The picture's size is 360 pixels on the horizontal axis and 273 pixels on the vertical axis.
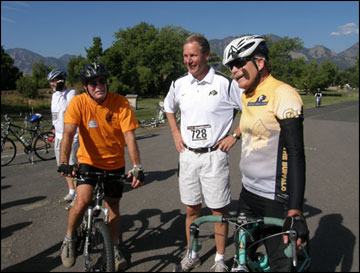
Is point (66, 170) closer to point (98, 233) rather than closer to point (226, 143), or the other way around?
point (98, 233)

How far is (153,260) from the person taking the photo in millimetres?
3502

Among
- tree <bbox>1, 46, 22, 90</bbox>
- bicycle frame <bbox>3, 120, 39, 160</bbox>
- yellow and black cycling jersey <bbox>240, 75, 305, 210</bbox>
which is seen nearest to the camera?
yellow and black cycling jersey <bbox>240, 75, 305, 210</bbox>

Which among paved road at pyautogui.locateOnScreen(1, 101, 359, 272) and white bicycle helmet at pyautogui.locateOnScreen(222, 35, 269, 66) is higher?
white bicycle helmet at pyautogui.locateOnScreen(222, 35, 269, 66)

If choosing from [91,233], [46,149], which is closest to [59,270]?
[91,233]

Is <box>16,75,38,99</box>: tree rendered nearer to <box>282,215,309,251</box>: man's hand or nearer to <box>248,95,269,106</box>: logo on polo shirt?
<box>248,95,269,106</box>: logo on polo shirt

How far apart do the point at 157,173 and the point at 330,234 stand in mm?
4128

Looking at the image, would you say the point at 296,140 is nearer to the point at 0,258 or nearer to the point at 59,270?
the point at 59,270

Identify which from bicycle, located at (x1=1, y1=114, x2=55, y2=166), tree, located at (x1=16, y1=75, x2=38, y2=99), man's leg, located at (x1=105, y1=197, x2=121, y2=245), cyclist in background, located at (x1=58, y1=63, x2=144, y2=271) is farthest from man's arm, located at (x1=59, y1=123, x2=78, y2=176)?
tree, located at (x1=16, y1=75, x2=38, y2=99)

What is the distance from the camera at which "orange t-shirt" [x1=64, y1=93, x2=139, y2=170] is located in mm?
3195

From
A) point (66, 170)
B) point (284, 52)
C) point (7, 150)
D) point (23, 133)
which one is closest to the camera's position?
point (66, 170)

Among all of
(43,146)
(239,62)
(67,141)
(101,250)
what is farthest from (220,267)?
(43,146)

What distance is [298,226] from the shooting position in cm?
161

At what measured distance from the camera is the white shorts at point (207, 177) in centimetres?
313

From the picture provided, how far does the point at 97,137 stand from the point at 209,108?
1226mm
